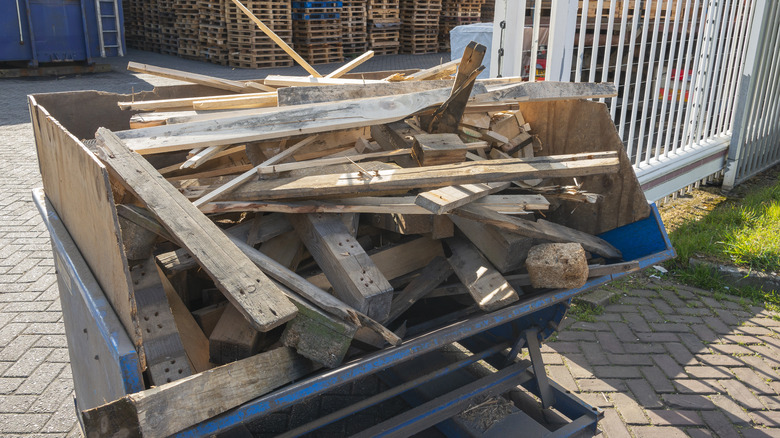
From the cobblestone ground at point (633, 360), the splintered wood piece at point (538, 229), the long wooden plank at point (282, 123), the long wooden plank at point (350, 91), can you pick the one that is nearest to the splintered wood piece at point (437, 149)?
the long wooden plank at point (282, 123)

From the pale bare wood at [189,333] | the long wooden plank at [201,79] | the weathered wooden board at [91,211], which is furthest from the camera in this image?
the long wooden plank at [201,79]

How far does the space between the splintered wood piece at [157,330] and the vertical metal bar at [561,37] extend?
354 cm

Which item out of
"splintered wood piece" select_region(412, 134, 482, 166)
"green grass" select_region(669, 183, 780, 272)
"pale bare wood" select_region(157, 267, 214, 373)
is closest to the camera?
"pale bare wood" select_region(157, 267, 214, 373)

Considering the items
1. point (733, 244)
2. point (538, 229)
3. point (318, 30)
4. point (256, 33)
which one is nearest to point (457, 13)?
point (318, 30)

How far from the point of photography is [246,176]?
2475mm

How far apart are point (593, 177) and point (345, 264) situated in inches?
59.4

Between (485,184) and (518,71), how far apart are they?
257 cm

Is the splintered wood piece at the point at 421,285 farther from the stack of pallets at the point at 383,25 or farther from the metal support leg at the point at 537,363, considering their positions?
the stack of pallets at the point at 383,25

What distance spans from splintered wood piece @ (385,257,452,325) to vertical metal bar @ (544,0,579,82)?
103 inches

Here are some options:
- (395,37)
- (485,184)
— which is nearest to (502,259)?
(485,184)

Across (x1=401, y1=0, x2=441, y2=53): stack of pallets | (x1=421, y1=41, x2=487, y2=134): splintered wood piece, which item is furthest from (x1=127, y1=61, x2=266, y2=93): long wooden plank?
(x1=401, y1=0, x2=441, y2=53): stack of pallets

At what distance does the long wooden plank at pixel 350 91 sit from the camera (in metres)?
2.86

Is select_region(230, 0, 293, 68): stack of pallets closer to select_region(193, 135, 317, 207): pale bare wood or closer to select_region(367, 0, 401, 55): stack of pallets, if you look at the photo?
select_region(367, 0, 401, 55): stack of pallets

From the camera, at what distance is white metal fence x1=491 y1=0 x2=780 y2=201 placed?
468 centimetres
